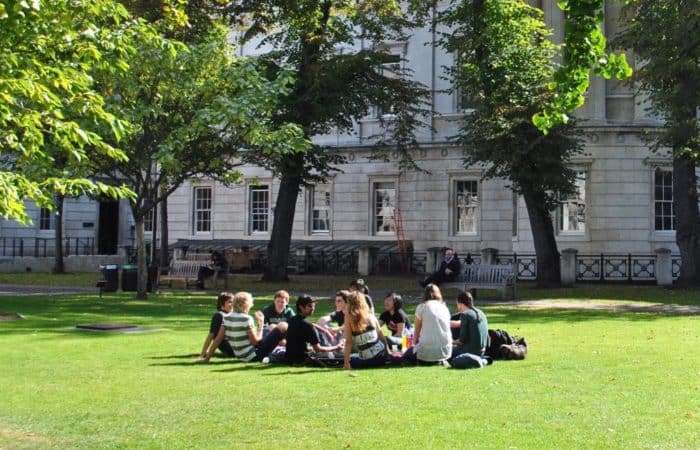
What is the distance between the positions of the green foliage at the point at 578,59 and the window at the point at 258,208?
39.4 m

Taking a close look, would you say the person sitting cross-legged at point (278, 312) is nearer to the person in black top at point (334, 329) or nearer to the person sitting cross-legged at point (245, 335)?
the person in black top at point (334, 329)

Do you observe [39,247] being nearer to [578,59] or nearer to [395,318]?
[395,318]

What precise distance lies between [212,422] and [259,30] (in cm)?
2506

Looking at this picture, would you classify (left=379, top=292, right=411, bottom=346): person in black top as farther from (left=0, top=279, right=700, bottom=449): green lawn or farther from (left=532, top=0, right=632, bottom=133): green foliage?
(left=532, top=0, right=632, bottom=133): green foliage

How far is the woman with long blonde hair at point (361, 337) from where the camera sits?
37.7 feet

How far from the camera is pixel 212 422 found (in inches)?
319

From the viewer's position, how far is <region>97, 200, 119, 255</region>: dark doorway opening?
2057 inches

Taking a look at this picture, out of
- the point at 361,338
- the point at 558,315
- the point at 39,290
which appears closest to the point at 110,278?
the point at 39,290

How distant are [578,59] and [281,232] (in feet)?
88.2

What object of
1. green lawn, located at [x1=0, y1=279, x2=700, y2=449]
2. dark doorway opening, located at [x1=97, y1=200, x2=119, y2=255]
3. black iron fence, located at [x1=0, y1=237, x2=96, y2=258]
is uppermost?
dark doorway opening, located at [x1=97, y1=200, x2=119, y2=255]

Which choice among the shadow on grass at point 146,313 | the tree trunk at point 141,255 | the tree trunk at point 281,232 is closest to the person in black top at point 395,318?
the shadow on grass at point 146,313

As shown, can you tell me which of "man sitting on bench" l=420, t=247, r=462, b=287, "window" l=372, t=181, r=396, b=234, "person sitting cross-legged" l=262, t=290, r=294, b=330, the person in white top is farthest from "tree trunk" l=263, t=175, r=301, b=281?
Result: the person in white top

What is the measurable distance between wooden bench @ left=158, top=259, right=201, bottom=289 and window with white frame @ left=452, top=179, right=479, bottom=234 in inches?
578

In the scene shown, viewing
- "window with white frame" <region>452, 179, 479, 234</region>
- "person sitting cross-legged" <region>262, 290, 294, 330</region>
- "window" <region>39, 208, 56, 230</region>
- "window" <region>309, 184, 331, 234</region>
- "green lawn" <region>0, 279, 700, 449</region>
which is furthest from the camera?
"window" <region>39, 208, 56, 230</region>
